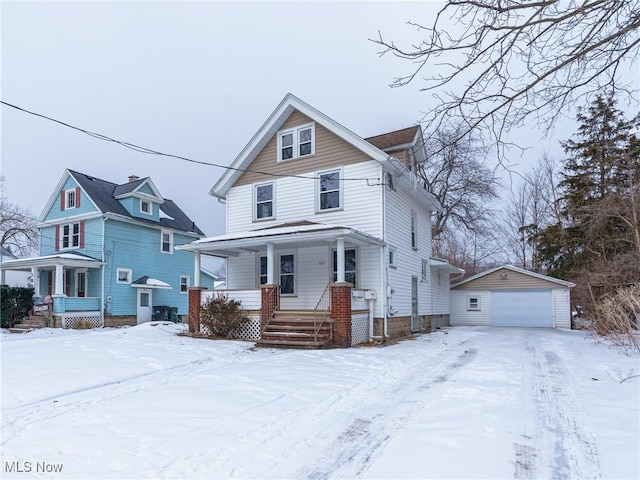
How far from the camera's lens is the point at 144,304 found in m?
23.7

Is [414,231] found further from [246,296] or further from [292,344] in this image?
[292,344]

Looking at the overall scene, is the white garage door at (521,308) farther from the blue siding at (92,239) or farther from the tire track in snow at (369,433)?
the blue siding at (92,239)

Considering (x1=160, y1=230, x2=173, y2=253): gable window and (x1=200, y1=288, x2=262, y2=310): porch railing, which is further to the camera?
(x1=160, y1=230, x2=173, y2=253): gable window

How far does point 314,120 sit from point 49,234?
60.5 feet

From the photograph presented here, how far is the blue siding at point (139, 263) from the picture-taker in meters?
22.1

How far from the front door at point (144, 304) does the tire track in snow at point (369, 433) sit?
1955 centimetres

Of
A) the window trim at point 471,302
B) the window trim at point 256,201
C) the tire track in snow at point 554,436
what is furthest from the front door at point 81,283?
the tire track in snow at point 554,436

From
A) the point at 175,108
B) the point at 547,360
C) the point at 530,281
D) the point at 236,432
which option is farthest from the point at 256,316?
the point at 175,108

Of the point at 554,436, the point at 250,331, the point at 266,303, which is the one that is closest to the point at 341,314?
the point at 266,303

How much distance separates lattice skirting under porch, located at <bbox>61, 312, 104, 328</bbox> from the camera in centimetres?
1959

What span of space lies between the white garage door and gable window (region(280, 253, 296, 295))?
43.1ft

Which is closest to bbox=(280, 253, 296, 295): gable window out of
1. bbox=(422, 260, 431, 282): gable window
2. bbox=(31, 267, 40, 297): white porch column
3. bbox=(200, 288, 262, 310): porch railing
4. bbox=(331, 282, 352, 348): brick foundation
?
bbox=(200, 288, 262, 310): porch railing

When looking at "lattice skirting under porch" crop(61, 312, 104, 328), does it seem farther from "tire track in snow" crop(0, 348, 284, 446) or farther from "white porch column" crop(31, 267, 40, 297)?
"tire track in snow" crop(0, 348, 284, 446)

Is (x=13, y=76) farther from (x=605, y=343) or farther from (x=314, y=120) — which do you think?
(x=605, y=343)
